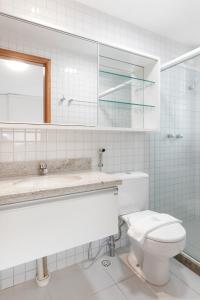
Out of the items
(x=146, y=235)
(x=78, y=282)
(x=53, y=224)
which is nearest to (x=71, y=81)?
(x=53, y=224)

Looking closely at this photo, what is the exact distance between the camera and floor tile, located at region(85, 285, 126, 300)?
136 cm

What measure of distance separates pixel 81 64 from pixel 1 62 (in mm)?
599

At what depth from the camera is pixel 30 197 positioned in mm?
1046

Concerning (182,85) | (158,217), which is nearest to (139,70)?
(182,85)

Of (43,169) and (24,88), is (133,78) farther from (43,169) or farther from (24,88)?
(43,169)

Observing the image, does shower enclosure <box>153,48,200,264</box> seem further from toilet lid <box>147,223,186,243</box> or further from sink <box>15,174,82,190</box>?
sink <box>15,174,82,190</box>

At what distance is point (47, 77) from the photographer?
4.78 feet

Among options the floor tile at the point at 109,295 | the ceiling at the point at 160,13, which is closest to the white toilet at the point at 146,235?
the floor tile at the point at 109,295

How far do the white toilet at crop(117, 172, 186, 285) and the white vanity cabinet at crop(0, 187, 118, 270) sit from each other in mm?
273

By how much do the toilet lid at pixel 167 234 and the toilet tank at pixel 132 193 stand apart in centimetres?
38

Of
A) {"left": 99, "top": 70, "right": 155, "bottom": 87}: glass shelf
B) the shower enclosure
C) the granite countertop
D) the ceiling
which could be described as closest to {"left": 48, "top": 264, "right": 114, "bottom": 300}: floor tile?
the granite countertop

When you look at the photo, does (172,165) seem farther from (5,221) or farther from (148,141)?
(5,221)

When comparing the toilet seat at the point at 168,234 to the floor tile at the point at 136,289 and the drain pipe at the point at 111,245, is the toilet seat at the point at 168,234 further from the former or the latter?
the drain pipe at the point at 111,245

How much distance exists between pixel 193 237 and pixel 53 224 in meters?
1.49
